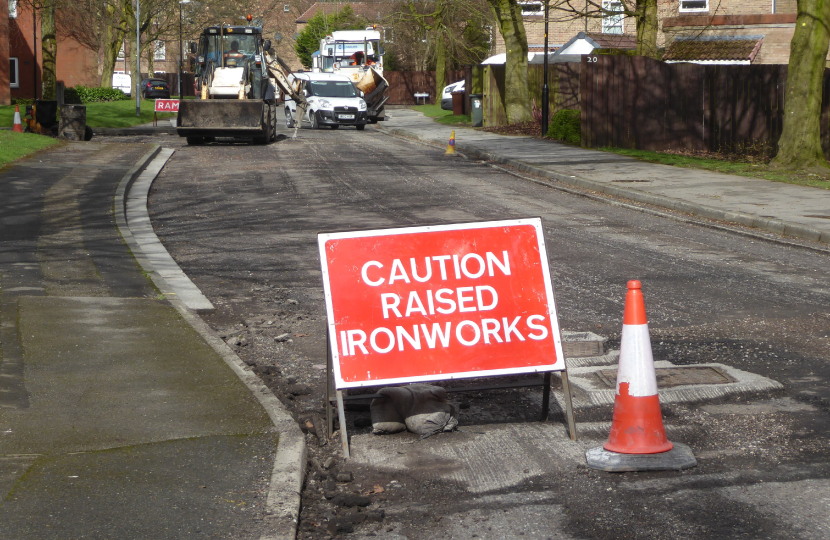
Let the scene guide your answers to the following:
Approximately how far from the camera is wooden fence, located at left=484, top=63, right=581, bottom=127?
3250cm

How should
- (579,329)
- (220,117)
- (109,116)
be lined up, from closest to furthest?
(579,329), (220,117), (109,116)

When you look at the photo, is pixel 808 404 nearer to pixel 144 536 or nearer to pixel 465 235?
pixel 465 235

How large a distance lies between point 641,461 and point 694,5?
1806 inches

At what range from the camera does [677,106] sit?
81.9ft

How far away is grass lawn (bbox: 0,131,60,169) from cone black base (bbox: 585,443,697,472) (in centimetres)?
1700

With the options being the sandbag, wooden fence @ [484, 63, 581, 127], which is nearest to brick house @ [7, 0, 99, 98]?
wooden fence @ [484, 63, 581, 127]

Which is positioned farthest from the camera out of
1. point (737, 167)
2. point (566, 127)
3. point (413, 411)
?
point (566, 127)

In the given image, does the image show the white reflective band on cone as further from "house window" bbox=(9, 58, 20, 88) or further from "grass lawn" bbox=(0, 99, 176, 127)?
"house window" bbox=(9, 58, 20, 88)

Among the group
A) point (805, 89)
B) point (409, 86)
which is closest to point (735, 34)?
point (805, 89)

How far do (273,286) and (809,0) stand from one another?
46.9ft

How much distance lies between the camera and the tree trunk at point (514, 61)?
109 feet

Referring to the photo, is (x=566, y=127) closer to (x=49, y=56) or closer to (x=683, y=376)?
(x=683, y=376)

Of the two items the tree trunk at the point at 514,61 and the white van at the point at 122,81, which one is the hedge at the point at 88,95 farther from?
the white van at the point at 122,81

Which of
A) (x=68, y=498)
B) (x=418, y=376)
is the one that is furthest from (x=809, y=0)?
(x=68, y=498)
